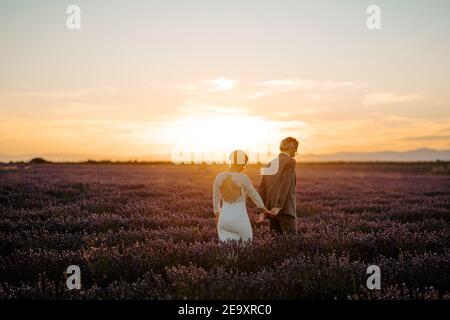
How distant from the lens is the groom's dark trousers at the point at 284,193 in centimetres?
757

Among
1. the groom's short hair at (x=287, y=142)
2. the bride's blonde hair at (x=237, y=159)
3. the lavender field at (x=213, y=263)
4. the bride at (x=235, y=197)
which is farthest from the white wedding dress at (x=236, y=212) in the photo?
the groom's short hair at (x=287, y=142)

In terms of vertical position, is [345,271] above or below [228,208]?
below

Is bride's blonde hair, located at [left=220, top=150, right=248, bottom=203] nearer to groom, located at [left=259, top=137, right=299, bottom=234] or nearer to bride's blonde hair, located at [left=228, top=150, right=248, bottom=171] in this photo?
bride's blonde hair, located at [left=228, top=150, right=248, bottom=171]

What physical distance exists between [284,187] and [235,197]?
950mm

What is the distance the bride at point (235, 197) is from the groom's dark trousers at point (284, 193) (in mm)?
591

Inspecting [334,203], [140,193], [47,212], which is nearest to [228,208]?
[47,212]

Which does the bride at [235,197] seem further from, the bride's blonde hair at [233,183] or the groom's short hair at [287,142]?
the groom's short hair at [287,142]

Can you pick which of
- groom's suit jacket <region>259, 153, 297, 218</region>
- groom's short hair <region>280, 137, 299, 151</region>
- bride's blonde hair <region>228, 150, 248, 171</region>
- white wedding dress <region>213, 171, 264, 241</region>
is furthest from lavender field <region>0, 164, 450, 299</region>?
groom's short hair <region>280, 137, 299, 151</region>

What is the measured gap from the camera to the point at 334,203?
13.7 m

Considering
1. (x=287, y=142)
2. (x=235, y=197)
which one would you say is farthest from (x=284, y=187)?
(x=235, y=197)

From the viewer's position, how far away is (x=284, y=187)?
24.9 ft
